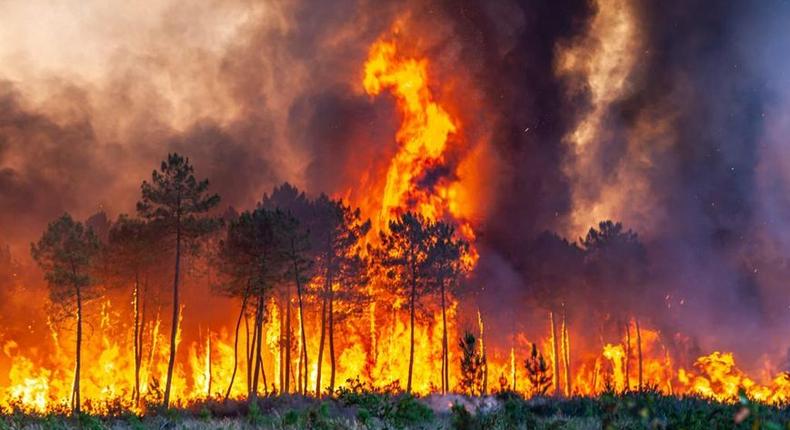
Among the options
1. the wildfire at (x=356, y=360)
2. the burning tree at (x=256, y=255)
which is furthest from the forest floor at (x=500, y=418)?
the wildfire at (x=356, y=360)

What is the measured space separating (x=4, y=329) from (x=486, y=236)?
204 feet

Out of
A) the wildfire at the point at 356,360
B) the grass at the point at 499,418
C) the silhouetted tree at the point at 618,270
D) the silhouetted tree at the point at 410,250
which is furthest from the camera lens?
the silhouetted tree at the point at 618,270

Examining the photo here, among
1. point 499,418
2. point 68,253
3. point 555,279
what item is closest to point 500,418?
point 499,418

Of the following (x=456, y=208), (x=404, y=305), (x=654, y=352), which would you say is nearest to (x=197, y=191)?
(x=404, y=305)

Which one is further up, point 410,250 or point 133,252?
point 410,250

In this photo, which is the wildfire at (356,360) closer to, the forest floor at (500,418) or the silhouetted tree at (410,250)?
the silhouetted tree at (410,250)

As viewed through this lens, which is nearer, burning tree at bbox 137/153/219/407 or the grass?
the grass

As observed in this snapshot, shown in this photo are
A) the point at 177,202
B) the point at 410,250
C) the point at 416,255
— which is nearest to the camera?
the point at 177,202

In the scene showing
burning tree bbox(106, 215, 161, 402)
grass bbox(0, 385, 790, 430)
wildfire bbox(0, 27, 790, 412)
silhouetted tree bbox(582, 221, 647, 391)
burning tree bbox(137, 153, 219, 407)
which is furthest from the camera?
silhouetted tree bbox(582, 221, 647, 391)

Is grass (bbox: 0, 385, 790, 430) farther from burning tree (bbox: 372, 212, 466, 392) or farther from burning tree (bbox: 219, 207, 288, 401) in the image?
burning tree (bbox: 372, 212, 466, 392)

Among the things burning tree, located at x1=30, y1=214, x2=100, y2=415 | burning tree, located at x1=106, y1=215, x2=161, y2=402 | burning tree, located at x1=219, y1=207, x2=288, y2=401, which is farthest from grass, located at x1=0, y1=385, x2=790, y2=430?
burning tree, located at x1=106, y1=215, x2=161, y2=402

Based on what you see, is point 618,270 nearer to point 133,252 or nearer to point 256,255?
point 256,255

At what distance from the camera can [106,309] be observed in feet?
206

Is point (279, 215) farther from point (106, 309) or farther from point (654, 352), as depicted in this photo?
point (654, 352)
